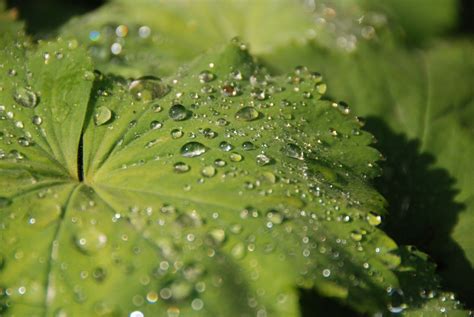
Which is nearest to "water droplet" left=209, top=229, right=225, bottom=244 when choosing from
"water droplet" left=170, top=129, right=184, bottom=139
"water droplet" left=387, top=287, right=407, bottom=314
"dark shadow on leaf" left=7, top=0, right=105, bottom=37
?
"water droplet" left=170, top=129, right=184, bottom=139

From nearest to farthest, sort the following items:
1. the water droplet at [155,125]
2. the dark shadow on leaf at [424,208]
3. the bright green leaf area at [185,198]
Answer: the bright green leaf area at [185,198] < the water droplet at [155,125] < the dark shadow on leaf at [424,208]

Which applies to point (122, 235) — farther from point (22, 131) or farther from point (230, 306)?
point (22, 131)

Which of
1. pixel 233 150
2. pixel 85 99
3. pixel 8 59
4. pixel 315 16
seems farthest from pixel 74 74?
pixel 315 16

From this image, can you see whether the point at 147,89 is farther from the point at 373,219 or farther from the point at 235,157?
the point at 373,219

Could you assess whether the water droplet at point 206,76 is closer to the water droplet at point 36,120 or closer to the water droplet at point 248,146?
the water droplet at point 248,146

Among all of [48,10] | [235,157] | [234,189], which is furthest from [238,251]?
[48,10]

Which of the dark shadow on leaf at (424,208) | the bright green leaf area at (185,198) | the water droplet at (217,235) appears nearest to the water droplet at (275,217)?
the bright green leaf area at (185,198)

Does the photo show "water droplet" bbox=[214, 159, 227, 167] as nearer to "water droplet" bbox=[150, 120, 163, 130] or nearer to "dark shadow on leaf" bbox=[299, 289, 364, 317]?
"water droplet" bbox=[150, 120, 163, 130]
